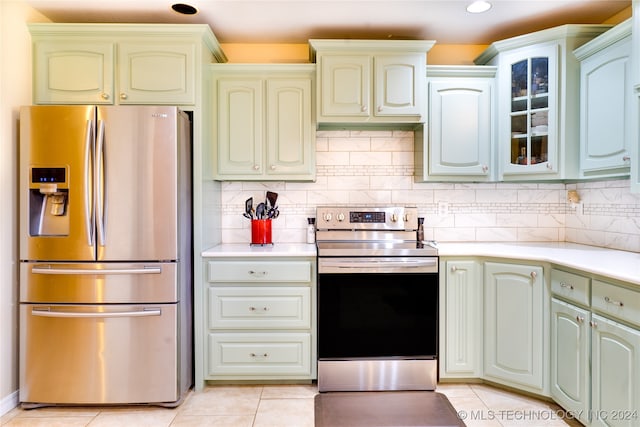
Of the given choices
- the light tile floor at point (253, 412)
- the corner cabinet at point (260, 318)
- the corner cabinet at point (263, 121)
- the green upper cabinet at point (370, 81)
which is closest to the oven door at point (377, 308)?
the corner cabinet at point (260, 318)

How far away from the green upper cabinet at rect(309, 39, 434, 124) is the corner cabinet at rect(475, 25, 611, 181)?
0.57 m

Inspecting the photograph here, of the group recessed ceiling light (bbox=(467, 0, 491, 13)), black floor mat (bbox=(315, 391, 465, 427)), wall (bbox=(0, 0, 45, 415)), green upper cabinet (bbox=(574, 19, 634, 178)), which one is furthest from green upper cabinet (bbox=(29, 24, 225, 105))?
green upper cabinet (bbox=(574, 19, 634, 178))

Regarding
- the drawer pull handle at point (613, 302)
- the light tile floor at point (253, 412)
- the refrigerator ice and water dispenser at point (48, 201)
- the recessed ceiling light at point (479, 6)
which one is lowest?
the light tile floor at point (253, 412)

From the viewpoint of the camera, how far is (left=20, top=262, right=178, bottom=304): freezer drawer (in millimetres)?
2213

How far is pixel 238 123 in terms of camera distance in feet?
8.86

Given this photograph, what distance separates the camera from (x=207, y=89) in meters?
2.60

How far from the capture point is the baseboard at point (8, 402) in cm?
Result: 219

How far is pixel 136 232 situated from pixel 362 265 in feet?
4.34

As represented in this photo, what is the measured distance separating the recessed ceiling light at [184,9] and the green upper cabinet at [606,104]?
2.40m

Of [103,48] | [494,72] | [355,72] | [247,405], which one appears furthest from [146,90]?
[494,72]

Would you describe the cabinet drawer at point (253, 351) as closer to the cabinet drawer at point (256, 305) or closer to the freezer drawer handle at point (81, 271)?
the cabinet drawer at point (256, 305)

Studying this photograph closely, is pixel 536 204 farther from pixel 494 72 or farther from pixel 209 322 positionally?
pixel 209 322

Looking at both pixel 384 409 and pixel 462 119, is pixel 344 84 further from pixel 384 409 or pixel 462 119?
pixel 384 409

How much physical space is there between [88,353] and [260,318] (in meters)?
0.97
